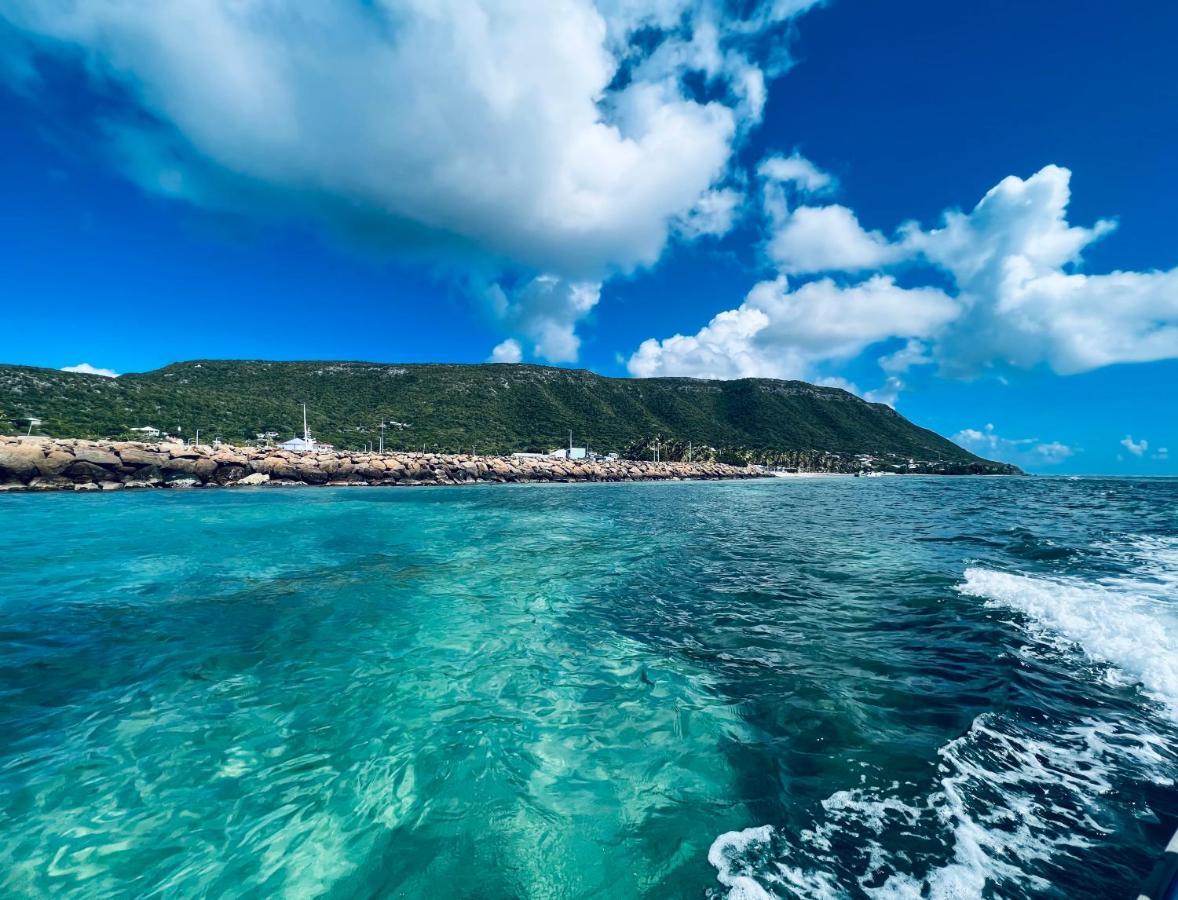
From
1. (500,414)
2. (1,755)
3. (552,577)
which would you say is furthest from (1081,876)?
(500,414)

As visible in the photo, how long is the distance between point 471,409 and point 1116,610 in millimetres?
114929

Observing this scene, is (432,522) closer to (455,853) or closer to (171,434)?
(455,853)

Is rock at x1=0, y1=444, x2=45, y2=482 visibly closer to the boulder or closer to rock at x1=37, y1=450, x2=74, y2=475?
rock at x1=37, y1=450, x2=74, y2=475

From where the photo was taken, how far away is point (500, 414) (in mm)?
118312

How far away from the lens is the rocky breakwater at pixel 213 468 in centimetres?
3866

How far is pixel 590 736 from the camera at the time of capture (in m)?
4.97

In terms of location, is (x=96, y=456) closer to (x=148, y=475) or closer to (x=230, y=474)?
(x=148, y=475)

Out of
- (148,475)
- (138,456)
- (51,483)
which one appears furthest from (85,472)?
(148,475)

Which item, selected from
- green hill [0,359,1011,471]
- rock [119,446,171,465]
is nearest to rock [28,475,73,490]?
rock [119,446,171,465]

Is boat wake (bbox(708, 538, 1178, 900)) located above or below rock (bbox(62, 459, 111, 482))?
below

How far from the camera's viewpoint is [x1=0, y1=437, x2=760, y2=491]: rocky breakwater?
38.7 meters

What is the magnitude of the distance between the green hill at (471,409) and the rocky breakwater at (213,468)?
1077 inches

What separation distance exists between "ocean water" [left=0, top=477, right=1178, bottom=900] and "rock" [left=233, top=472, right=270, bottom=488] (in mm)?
43458

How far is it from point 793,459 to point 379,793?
5448 inches
